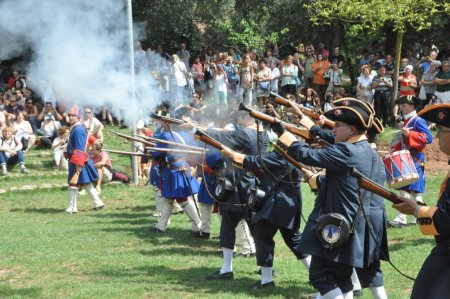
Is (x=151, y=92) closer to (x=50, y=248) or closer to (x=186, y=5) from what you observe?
(x=50, y=248)

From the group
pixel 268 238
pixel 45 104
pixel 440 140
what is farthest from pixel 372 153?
pixel 45 104

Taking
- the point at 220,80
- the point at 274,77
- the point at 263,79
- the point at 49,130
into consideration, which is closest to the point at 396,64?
the point at 274,77

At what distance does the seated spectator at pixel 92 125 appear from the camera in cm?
1780

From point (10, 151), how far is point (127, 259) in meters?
10.8

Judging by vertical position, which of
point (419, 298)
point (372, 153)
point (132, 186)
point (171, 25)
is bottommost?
point (132, 186)

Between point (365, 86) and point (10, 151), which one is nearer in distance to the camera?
point (10, 151)

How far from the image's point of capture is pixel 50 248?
11.4 m

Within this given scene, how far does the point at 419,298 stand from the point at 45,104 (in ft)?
60.6

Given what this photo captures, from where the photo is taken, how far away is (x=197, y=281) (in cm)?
912

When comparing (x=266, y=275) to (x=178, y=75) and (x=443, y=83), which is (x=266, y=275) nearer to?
(x=178, y=75)

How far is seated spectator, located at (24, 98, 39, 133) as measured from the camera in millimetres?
23266

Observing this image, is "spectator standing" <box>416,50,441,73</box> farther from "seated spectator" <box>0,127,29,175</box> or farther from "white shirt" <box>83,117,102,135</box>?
"seated spectator" <box>0,127,29,175</box>

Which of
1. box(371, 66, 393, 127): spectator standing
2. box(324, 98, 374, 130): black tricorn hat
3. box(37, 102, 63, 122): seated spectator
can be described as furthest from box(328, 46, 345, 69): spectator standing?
box(324, 98, 374, 130): black tricorn hat

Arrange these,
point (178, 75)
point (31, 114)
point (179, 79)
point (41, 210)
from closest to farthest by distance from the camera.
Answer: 1. point (41, 210)
2. point (179, 79)
3. point (178, 75)
4. point (31, 114)
